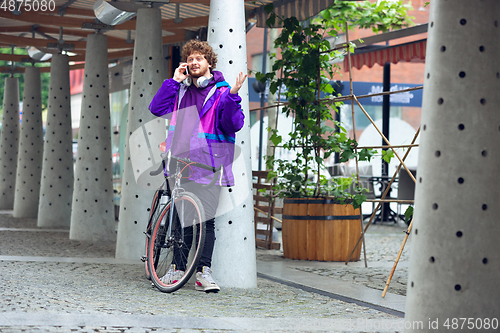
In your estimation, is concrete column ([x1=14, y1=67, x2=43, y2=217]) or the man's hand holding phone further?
concrete column ([x1=14, y1=67, x2=43, y2=217])

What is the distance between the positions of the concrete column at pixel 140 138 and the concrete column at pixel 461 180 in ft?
15.6

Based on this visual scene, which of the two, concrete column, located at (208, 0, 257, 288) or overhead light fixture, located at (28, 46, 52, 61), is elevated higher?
overhead light fixture, located at (28, 46, 52, 61)

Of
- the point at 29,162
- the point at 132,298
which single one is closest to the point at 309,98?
the point at 132,298

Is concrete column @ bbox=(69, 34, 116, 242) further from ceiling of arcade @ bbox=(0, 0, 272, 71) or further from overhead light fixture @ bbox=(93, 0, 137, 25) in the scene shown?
overhead light fixture @ bbox=(93, 0, 137, 25)

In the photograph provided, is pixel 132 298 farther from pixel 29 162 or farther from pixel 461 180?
pixel 29 162

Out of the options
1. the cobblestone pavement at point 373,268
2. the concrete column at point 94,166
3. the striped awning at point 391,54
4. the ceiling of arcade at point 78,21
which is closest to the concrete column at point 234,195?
the cobblestone pavement at point 373,268

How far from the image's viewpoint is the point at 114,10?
809 centimetres

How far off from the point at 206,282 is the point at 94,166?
16.2 feet

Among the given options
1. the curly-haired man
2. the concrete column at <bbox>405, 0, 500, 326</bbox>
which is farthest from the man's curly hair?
the concrete column at <bbox>405, 0, 500, 326</bbox>

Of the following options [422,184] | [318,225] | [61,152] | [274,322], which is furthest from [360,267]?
[61,152]

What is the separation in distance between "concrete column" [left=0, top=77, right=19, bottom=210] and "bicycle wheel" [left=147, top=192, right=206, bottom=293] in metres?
11.7

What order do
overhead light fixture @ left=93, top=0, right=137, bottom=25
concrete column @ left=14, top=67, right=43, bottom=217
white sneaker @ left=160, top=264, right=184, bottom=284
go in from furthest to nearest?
concrete column @ left=14, top=67, right=43, bottom=217, overhead light fixture @ left=93, top=0, right=137, bottom=25, white sneaker @ left=160, top=264, right=184, bottom=284

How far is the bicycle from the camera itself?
16.5ft

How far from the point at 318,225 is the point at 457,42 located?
16.0ft
